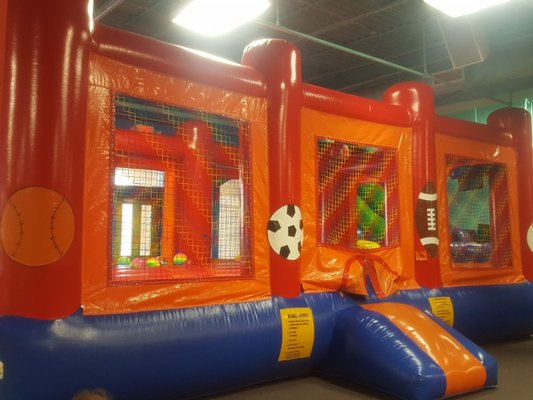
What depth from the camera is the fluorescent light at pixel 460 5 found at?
3.53 m

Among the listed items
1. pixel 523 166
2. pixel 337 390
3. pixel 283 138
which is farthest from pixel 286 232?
pixel 523 166

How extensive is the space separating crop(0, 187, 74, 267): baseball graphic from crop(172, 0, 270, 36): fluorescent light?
1.93 meters

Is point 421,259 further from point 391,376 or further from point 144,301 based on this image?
point 144,301

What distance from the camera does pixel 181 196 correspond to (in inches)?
161

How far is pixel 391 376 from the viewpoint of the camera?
263 cm

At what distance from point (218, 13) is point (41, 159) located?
1.96m

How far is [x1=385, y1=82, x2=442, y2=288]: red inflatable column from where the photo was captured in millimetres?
3770

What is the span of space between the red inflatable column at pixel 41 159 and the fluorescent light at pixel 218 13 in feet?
4.56

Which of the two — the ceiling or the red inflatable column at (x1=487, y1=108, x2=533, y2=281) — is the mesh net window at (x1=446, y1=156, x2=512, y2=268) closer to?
the red inflatable column at (x1=487, y1=108, x2=533, y2=281)

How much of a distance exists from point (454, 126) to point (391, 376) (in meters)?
2.30

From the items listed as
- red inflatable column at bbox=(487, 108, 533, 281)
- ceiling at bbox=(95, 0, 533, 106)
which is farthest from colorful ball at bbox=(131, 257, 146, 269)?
red inflatable column at bbox=(487, 108, 533, 281)

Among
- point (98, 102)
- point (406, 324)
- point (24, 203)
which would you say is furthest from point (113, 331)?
point (406, 324)

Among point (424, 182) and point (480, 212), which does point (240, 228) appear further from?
point (480, 212)

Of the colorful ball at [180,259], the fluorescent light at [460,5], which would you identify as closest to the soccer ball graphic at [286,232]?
the colorful ball at [180,259]
